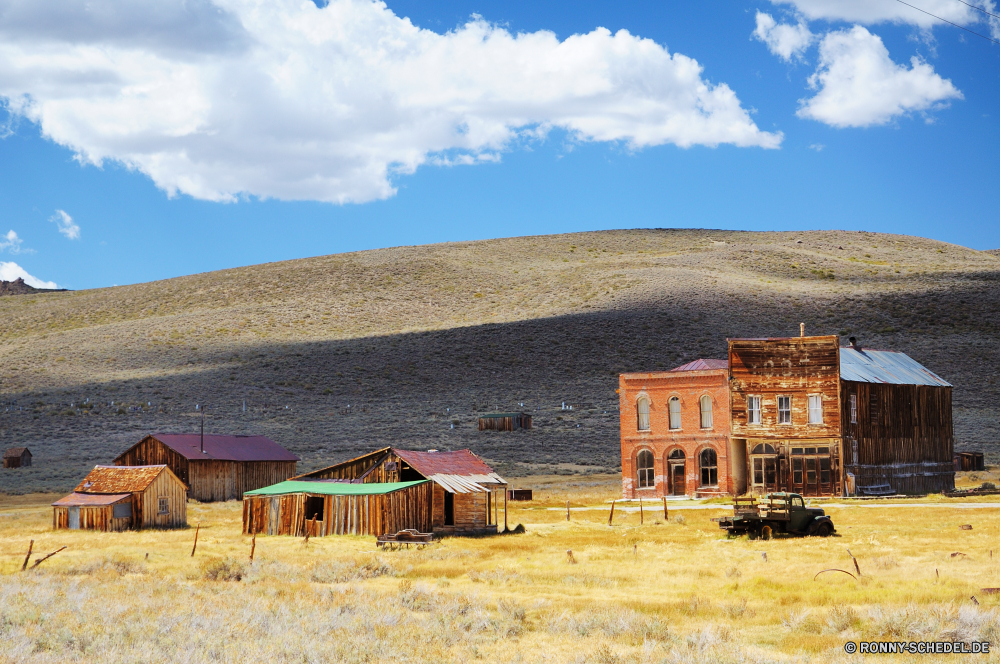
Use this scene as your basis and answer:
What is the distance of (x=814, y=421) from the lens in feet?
149

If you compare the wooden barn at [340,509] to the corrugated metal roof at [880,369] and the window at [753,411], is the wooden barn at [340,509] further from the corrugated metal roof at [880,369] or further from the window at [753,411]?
the corrugated metal roof at [880,369]

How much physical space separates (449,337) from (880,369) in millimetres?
58186

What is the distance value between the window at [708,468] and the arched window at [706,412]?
4.01ft

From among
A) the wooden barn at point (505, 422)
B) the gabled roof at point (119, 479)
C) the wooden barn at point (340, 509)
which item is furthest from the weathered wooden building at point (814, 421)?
the wooden barn at point (505, 422)

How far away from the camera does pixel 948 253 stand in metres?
148

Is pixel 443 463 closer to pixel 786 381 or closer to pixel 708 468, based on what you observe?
pixel 708 468

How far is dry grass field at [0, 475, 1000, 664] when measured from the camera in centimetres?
1487

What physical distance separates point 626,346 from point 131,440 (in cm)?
4592

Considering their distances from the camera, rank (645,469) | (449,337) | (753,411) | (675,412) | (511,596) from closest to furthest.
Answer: (511,596), (753,411), (675,412), (645,469), (449,337)

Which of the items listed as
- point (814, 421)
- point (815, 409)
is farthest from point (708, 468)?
point (815, 409)

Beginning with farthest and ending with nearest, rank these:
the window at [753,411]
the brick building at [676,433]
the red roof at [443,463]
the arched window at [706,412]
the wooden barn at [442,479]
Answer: the arched window at [706,412] < the brick building at [676,433] < the window at [753,411] < the red roof at [443,463] < the wooden barn at [442,479]

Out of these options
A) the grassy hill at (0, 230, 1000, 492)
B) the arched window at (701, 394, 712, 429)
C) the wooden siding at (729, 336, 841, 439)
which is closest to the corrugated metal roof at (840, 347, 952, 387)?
the wooden siding at (729, 336, 841, 439)

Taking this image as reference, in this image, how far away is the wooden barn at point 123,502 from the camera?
3675 centimetres

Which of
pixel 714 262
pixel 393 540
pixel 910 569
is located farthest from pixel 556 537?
pixel 714 262
